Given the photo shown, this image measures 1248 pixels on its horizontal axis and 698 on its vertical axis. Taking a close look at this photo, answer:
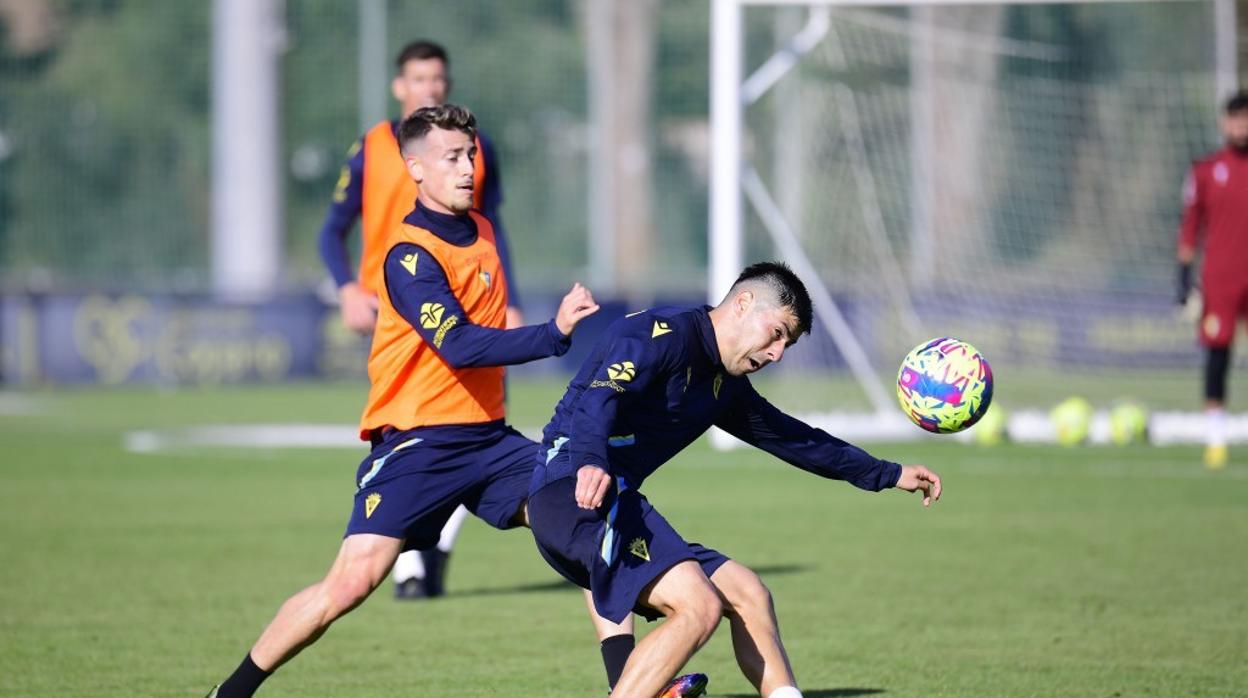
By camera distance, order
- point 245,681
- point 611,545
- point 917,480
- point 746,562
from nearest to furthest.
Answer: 1. point 611,545
2. point 245,681
3. point 917,480
4. point 746,562

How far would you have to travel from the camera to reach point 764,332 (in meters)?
5.39

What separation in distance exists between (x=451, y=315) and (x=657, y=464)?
2.61ft

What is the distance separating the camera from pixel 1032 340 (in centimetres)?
2181

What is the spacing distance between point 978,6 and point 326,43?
16700 millimetres

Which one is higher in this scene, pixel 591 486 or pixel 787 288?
pixel 787 288

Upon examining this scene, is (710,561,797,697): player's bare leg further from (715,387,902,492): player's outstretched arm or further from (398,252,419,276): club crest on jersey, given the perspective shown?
(398,252,419,276): club crest on jersey

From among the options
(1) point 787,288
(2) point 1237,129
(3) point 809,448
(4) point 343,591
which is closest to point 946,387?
(3) point 809,448

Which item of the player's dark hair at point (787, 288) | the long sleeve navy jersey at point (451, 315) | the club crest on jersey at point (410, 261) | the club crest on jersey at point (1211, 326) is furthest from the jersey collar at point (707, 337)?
the club crest on jersey at point (1211, 326)

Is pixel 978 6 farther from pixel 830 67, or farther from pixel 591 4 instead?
pixel 591 4

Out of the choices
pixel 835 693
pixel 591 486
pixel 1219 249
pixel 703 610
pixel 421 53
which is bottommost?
pixel 835 693

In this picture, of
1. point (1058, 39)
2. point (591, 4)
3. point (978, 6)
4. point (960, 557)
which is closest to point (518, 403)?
point (978, 6)

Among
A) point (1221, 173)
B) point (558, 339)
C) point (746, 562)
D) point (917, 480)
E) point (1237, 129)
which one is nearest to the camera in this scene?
point (558, 339)

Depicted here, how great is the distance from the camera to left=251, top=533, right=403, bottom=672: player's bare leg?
18.8 feet

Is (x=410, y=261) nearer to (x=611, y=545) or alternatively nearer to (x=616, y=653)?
(x=611, y=545)
